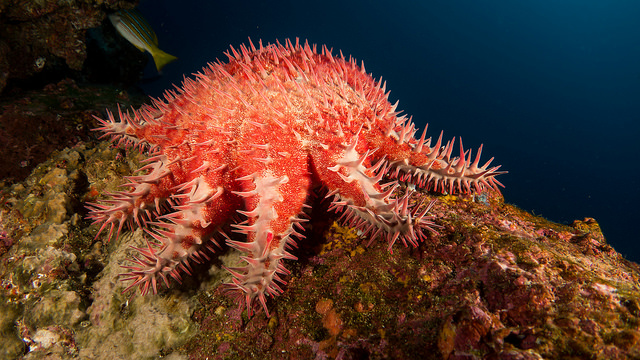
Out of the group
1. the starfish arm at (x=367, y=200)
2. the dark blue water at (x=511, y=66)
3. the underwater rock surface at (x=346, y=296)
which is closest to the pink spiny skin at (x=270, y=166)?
the starfish arm at (x=367, y=200)

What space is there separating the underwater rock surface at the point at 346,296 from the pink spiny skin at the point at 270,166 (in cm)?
29

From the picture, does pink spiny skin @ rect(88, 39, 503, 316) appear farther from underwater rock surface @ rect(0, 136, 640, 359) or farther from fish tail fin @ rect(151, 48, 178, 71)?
fish tail fin @ rect(151, 48, 178, 71)

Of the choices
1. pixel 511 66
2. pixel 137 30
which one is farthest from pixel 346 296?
pixel 511 66

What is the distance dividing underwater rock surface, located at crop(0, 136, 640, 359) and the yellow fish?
325cm

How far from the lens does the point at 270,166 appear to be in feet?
7.09

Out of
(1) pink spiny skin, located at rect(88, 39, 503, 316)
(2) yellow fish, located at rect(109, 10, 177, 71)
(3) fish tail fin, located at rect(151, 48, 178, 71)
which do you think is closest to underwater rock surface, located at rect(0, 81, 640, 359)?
(1) pink spiny skin, located at rect(88, 39, 503, 316)

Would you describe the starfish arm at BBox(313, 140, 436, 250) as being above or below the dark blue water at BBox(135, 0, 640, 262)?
below

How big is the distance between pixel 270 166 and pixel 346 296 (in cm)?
116

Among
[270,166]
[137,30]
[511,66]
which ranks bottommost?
[270,166]

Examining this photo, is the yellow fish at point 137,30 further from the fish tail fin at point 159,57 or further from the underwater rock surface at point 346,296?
the underwater rock surface at point 346,296

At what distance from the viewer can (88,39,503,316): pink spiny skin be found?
201 cm

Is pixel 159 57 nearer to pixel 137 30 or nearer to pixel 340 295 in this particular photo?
pixel 137 30

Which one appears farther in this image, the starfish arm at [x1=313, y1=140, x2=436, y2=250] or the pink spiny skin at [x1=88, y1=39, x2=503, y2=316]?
the pink spiny skin at [x1=88, y1=39, x2=503, y2=316]

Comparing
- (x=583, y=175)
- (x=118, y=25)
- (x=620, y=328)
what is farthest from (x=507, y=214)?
(x=583, y=175)
